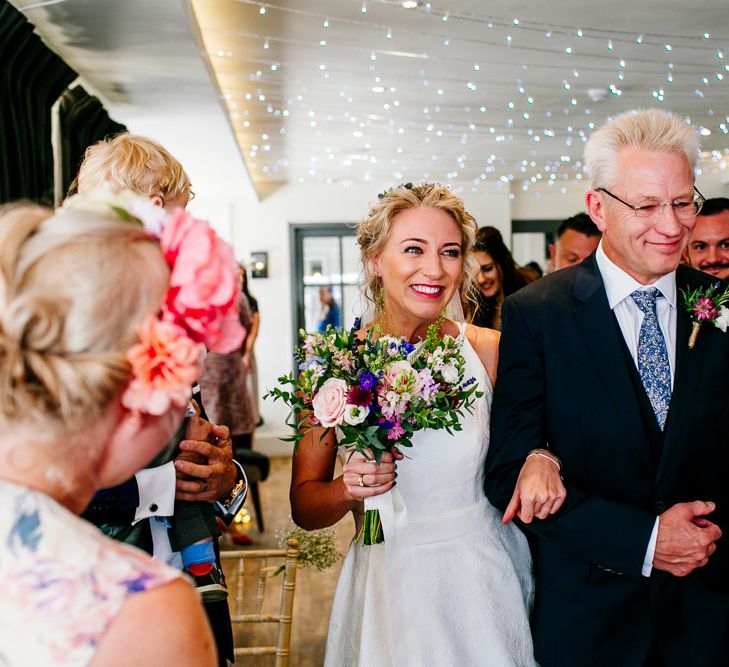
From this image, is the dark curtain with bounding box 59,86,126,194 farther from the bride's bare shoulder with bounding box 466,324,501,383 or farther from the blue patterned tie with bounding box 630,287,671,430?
the blue patterned tie with bounding box 630,287,671,430

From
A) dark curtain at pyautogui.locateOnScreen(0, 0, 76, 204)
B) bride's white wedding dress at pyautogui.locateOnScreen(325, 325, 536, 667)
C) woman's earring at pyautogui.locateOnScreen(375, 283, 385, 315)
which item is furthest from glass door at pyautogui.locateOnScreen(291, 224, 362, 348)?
bride's white wedding dress at pyautogui.locateOnScreen(325, 325, 536, 667)

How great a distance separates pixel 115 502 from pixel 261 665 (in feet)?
9.82

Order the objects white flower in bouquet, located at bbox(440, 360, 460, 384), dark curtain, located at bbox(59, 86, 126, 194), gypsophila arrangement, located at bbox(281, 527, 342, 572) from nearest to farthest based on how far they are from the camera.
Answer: white flower in bouquet, located at bbox(440, 360, 460, 384) < gypsophila arrangement, located at bbox(281, 527, 342, 572) < dark curtain, located at bbox(59, 86, 126, 194)

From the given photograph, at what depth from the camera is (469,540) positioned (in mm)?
2324

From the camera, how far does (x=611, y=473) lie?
2.03 metres

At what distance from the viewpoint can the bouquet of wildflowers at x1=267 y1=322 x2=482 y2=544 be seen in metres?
1.99

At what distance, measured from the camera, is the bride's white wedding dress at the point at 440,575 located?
86.0 inches

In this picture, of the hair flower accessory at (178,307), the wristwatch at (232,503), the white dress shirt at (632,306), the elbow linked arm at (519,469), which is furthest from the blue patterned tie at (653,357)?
the hair flower accessory at (178,307)

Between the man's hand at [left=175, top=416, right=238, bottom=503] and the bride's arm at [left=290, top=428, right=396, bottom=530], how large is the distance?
29 centimetres

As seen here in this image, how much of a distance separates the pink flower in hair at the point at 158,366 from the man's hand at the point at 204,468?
38.3 inches

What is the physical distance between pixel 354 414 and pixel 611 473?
664mm

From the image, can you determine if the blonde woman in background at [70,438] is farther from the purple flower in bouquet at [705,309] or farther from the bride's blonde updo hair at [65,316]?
the purple flower in bouquet at [705,309]

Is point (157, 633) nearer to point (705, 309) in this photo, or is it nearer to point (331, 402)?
point (331, 402)

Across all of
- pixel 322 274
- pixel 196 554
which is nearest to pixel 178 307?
pixel 196 554
